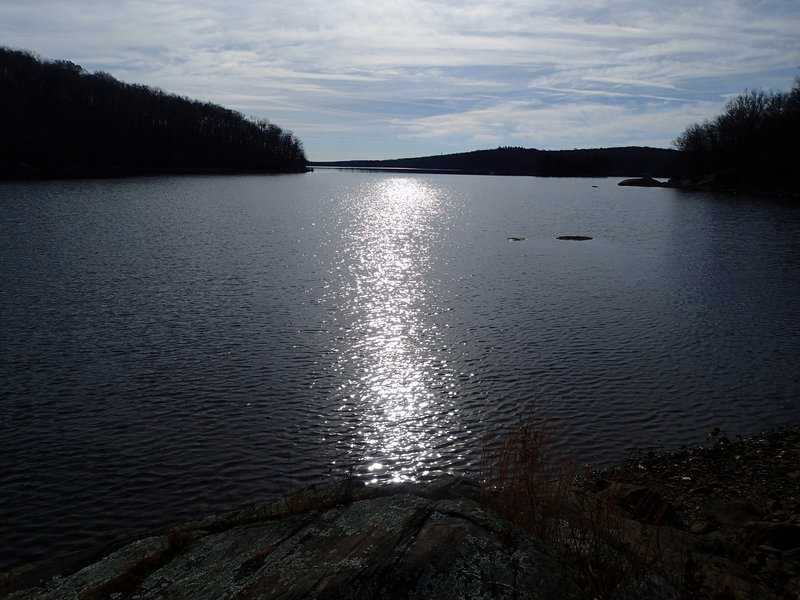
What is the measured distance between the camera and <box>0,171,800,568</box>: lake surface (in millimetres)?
11469

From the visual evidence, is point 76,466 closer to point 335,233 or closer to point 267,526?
point 267,526

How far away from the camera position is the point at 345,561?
4.86 m

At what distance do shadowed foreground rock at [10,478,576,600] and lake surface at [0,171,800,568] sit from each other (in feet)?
11.7

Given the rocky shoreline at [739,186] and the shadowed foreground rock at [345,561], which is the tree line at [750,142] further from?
the shadowed foreground rock at [345,561]

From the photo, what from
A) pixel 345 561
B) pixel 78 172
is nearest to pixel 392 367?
pixel 345 561

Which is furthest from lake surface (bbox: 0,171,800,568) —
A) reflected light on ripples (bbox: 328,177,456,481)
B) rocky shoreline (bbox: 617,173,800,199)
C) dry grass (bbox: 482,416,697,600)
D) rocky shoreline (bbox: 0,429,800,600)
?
rocky shoreline (bbox: 617,173,800,199)

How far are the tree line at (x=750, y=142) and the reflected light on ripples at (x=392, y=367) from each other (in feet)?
328

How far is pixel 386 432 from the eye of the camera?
13.4m

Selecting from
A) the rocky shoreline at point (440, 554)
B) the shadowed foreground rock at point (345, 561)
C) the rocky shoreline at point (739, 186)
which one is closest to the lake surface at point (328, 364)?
the rocky shoreline at point (440, 554)

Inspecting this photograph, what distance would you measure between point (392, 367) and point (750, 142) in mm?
128246

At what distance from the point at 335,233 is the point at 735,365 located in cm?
4057

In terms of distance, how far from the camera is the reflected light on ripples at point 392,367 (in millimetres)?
12656

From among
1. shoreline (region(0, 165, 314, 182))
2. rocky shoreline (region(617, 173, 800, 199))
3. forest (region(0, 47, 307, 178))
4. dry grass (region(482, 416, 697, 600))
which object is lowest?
dry grass (region(482, 416, 697, 600))

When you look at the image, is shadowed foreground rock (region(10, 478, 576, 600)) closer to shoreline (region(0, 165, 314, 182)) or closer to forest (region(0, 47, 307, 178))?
shoreline (region(0, 165, 314, 182))
